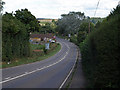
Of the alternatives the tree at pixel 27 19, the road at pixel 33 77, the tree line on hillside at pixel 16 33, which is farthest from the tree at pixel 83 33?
the road at pixel 33 77

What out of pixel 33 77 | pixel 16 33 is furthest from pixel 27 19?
pixel 33 77

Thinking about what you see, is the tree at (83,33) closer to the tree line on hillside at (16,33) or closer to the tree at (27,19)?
the tree at (27,19)

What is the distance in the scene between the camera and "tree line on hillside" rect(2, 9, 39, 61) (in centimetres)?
2842

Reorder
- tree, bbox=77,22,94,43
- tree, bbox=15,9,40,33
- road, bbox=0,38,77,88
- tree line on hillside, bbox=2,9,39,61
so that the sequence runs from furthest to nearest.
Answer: tree, bbox=77,22,94,43, tree, bbox=15,9,40,33, tree line on hillside, bbox=2,9,39,61, road, bbox=0,38,77,88

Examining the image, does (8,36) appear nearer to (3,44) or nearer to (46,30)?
(3,44)

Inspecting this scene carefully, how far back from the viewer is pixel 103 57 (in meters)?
7.27

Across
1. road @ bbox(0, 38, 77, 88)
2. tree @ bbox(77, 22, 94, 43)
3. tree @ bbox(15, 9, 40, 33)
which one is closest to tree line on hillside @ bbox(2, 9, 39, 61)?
tree @ bbox(15, 9, 40, 33)

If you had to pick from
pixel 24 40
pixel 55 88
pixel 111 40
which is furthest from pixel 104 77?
pixel 24 40

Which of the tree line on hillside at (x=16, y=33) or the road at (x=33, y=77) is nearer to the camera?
the road at (x=33, y=77)

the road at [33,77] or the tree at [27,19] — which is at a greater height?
the tree at [27,19]

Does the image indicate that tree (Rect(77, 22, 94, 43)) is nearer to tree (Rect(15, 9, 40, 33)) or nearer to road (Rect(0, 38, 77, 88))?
tree (Rect(15, 9, 40, 33))

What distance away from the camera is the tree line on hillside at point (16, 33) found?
28422mm

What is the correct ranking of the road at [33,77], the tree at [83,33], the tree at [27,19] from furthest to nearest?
the tree at [83,33] < the tree at [27,19] < the road at [33,77]

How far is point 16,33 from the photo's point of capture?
32094 millimetres
